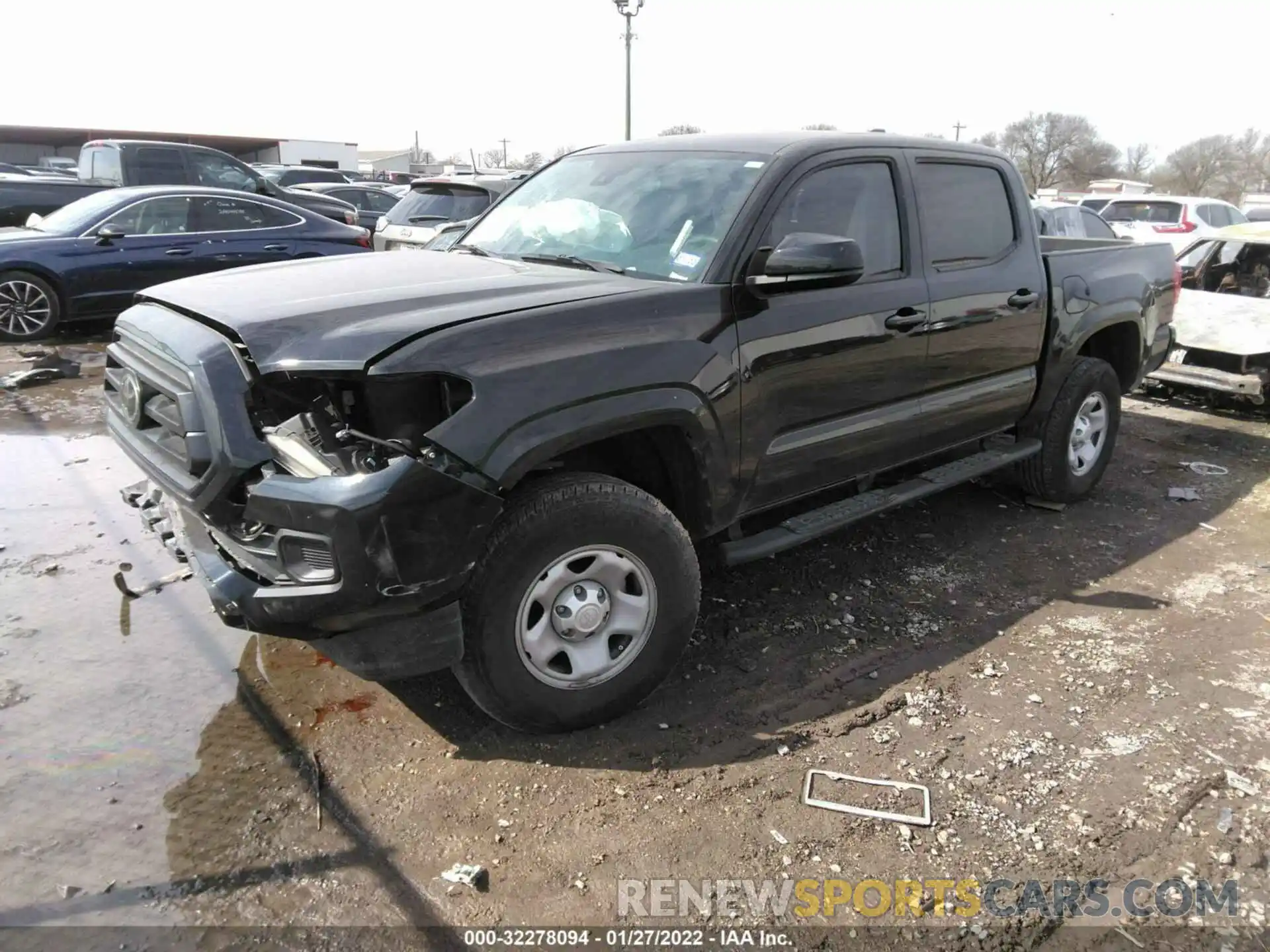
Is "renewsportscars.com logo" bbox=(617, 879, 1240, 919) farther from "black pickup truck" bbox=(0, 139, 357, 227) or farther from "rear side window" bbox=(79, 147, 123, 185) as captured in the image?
"rear side window" bbox=(79, 147, 123, 185)

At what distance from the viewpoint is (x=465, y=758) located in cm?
293

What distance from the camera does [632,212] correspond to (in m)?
3.64

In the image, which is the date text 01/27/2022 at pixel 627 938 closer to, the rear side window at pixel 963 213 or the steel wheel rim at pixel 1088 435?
the rear side window at pixel 963 213

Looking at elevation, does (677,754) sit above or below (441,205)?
below

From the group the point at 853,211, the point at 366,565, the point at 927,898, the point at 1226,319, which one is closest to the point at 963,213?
the point at 853,211

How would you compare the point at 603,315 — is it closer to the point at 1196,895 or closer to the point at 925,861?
the point at 925,861

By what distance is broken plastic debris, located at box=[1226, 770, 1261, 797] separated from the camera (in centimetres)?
288

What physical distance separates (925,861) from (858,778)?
379mm

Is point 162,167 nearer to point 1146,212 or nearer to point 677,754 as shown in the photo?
point 677,754

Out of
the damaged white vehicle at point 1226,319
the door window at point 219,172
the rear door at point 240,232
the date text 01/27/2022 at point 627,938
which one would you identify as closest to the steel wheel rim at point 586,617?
the date text 01/27/2022 at point 627,938

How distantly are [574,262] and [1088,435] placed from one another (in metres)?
3.57

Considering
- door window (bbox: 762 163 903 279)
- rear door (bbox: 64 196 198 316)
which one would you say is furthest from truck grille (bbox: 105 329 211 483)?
rear door (bbox: 64 196 198 316)

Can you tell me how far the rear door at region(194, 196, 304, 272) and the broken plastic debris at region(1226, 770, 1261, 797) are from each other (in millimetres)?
A: 8895

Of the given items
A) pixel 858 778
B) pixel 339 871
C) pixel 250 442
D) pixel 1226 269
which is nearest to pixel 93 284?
pixel 250 442
